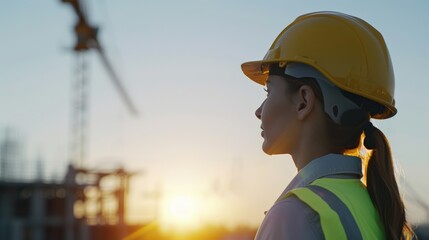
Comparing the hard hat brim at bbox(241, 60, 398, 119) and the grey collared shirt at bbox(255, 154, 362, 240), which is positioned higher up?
the hard hat brim at bbox(241, 60, 398, 119)

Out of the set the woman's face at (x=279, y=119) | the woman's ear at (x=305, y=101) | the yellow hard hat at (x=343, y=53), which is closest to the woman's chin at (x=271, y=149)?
the woman's face at (x=279, y=119)

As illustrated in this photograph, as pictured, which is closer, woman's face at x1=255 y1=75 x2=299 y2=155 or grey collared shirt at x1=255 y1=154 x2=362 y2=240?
grey collared shirt at x1=255 y1=154 x2=362 y2=240

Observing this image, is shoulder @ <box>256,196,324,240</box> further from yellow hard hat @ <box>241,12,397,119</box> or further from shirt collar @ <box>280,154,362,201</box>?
yellow hard hat @ <box>241,12,397,119</box>

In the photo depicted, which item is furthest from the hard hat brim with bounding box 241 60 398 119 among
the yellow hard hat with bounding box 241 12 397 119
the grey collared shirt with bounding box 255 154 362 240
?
the grey collared shirt with bounding box 255 154 362 240

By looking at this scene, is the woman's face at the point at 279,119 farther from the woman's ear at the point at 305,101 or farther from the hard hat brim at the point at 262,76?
the hard hat brim at the point at 262,76

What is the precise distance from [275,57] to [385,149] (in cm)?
43

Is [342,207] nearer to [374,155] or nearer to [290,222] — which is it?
[290,222]

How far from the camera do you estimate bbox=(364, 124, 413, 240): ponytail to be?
2.01m

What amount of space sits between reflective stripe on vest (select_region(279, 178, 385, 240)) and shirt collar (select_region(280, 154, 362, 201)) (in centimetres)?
3

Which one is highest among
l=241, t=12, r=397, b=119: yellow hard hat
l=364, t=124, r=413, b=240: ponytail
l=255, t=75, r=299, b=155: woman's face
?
l=241, t=12, r=397, b=119: yellow hard hat

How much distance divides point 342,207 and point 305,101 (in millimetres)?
388

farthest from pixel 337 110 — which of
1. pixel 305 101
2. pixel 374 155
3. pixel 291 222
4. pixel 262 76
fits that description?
pixel 262 76

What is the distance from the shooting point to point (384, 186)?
2.09 metres

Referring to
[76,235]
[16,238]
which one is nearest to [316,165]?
[16,238]
